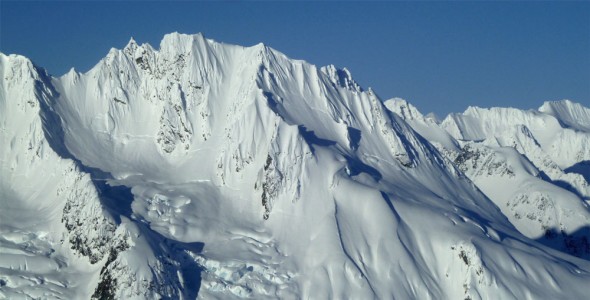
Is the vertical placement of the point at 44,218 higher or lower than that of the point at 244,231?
higher

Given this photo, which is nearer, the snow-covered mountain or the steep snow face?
the steep snow face

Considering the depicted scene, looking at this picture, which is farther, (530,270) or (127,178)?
(127,178)

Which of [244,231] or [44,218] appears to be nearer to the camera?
[44,218]

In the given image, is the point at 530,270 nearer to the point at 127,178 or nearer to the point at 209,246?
the point at 209,246

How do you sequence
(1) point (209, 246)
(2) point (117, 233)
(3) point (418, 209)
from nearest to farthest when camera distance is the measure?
(2) point (117, 233) < (1) point (209, 246) < (3) point (418, 209)

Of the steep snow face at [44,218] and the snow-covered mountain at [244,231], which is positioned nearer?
the steep snow face at [44,218]

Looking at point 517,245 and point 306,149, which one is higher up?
point 306,149

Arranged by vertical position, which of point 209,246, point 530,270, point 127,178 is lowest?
point 530,270

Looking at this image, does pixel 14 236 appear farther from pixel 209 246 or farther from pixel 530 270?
pixel 530 270

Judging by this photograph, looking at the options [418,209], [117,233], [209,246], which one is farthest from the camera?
[418,209]

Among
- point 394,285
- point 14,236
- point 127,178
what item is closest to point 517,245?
point 394,285
